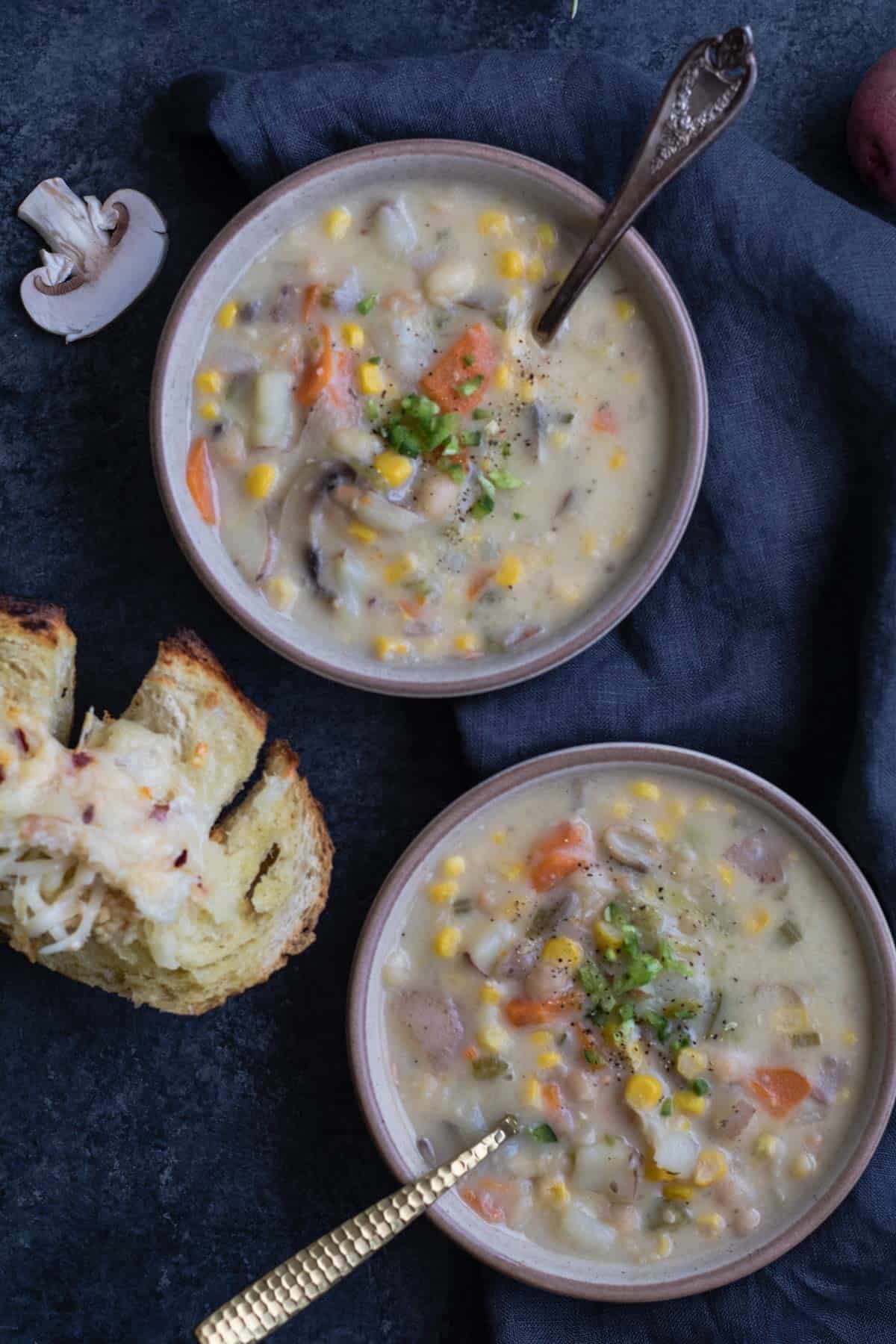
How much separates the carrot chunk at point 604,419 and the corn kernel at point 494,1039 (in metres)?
1.50

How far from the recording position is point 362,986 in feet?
9.94

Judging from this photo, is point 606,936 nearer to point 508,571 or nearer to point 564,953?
point 564,953

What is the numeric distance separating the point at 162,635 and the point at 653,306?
1.53 metres

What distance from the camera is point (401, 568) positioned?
3035mm

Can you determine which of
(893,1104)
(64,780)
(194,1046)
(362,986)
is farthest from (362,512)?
(893,1104)

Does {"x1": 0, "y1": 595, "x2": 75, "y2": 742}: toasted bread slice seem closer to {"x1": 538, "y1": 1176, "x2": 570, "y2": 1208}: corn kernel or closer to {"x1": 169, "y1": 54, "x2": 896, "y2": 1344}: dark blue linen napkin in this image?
{"x1": 169, "y1": 54, "x2": 896, "y2": 1344}: dark blue linen napkin

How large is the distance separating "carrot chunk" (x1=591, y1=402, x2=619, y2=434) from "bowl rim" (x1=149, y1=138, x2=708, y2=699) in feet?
0.62

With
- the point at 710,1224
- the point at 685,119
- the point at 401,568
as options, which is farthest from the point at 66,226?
the point at 710,1224

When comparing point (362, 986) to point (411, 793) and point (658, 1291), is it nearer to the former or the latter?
point (411, 793)

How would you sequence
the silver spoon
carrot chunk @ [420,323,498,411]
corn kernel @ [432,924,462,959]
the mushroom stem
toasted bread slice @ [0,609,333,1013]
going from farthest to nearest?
1. the mushroom stem
2. corn kernel @ [432,924,462,959]
3. carrot chunk @ [420,323,498,411]
4. toasted bread slice @ [0,609,333,1013]
5. the silver spoon

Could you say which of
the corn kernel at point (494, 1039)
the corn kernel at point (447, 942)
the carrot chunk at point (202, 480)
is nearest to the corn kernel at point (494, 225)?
the carrot chunk at point (202, 480)

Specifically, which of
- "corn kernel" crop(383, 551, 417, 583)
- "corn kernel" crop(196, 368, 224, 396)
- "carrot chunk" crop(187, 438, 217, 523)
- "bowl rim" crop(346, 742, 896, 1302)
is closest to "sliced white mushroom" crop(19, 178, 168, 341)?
"corn kernel" crop(196, 368, 224, 396)

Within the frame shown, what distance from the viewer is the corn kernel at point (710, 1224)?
122 inches

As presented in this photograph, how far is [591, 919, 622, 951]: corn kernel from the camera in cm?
305
